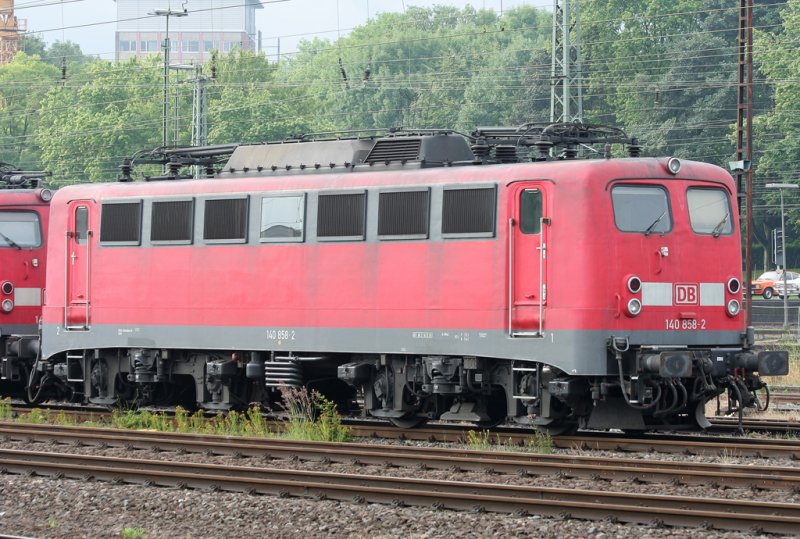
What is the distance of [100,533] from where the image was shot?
12.6 meters

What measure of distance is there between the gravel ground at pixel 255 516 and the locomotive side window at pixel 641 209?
436 centimetres

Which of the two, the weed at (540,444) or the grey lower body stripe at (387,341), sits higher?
the grey lower body stripe at (387,341)

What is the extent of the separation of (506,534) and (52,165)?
80.3m

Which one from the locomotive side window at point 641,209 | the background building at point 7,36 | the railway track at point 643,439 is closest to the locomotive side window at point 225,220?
the railway track at point 643,439

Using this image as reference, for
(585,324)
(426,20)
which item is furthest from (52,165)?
(585,324)

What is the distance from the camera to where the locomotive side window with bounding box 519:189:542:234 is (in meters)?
17.9

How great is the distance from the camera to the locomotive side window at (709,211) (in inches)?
720

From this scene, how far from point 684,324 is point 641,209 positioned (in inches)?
62.4

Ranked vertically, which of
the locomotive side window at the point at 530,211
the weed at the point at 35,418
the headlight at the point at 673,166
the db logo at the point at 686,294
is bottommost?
the weed at the point at 35,418

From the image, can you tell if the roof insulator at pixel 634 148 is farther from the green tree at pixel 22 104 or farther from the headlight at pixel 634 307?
the green tree at pixel 22 104

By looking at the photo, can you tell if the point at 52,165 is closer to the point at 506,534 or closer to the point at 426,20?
the point at 426,20

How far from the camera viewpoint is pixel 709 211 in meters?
18.5

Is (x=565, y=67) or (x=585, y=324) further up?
(x=565, y=67)

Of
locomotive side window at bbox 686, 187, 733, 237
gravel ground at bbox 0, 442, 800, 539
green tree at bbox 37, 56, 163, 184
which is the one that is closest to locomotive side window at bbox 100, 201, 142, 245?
gravel ground at bbox 0, 442, 800, 539
